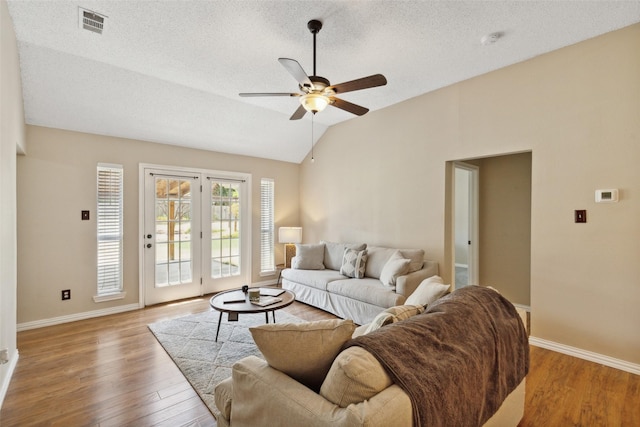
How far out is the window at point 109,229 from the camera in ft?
13.7

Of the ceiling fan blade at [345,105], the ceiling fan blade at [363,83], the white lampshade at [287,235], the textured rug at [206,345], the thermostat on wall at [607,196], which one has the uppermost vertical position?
the ceiling fan blade at [363,83]

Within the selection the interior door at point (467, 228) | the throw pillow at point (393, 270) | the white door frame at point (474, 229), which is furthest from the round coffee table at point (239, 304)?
the white door frame at point (474, 229)

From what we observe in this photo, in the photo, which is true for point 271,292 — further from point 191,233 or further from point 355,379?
point 355,379

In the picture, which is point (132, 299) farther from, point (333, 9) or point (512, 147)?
point (512, 147)

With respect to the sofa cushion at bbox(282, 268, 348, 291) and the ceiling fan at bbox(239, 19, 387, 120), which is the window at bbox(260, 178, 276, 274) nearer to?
the sofa cushion at bbox(282, 268, 348, 291)

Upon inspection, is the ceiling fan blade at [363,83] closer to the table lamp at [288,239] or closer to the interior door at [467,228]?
the interior door at [467,228]

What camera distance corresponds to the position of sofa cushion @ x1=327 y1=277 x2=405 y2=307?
346 centimetres

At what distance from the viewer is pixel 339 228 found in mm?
5422

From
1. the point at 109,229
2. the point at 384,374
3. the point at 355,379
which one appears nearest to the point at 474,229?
the point at 384,374

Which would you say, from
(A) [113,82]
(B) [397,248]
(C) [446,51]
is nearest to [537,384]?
(B) [397,248]

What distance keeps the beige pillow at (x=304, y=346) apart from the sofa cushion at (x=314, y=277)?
286 centimetres

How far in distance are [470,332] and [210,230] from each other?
4428 mm

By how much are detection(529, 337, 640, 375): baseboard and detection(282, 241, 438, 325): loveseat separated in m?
1.27

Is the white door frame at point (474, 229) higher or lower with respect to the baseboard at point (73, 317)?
higher
